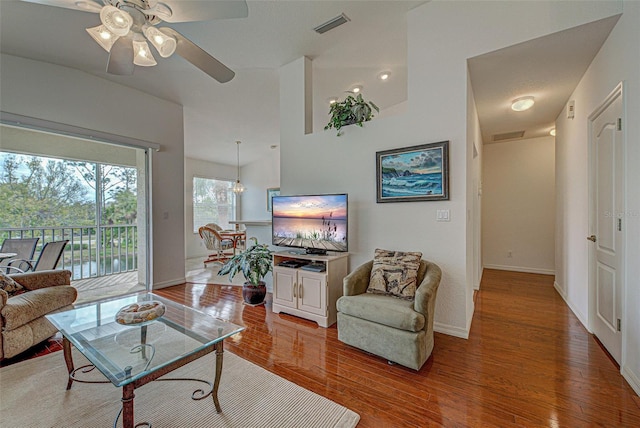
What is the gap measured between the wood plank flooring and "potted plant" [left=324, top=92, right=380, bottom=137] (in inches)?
93.1

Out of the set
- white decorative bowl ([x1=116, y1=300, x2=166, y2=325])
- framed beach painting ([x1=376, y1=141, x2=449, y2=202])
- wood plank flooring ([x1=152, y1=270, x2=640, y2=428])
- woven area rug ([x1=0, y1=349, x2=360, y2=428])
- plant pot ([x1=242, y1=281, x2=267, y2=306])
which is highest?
framed beach painting ([x1=376, y1=141, x2=449, y2=202])

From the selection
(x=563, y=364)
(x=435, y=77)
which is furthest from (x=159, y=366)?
(x=435, y=77)

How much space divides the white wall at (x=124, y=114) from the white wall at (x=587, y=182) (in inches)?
211

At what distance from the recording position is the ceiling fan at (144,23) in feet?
5.45

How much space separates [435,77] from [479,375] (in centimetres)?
267

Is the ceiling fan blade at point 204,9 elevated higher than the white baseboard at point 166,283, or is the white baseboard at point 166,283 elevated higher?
the ceiling fan blade at point 204,9

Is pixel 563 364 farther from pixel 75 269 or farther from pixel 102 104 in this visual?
pixel 75 269

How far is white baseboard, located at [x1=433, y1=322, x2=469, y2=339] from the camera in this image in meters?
2.52

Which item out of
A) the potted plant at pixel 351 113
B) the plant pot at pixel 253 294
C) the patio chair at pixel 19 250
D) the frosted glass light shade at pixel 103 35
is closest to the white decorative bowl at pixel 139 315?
the plant pot at pixel 253 294

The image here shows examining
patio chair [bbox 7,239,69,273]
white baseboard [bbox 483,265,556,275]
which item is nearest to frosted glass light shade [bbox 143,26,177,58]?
patio chair [bbox 7,239,69,273]

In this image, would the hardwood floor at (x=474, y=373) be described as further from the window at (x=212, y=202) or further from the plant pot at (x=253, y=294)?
the window at (x=212, y=202)

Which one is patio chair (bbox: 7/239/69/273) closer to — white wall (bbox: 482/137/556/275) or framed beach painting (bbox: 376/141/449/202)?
framed beach painting (bbox: 376/141/449/202)

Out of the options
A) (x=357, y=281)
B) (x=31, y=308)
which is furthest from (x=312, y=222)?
(x=31, y=308)

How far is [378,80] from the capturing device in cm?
404
